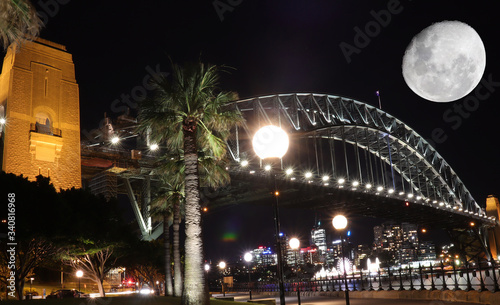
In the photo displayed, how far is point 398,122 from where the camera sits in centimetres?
10888

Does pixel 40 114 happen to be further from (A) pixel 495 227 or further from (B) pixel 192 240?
(A) pixel 495 227

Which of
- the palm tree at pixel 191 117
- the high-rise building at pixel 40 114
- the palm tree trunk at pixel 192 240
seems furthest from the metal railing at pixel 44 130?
the palm tree trunk at pixel 192 240

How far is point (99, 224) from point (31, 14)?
764 inches

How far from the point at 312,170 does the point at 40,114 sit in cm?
5491

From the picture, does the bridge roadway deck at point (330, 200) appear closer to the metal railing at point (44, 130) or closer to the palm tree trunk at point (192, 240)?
the metal railing at point (44, 130)

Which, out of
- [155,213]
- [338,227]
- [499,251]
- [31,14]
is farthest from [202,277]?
[499,251]

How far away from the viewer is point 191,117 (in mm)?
22047

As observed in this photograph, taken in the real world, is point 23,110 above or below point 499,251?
above

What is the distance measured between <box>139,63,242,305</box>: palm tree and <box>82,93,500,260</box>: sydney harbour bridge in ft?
64.4

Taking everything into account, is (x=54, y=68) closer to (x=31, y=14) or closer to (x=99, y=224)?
(x=99, y=224)

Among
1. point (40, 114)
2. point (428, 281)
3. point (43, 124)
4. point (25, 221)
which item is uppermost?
point (40, 114)

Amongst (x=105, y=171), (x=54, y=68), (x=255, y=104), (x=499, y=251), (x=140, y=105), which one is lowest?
(x=499, y=251)

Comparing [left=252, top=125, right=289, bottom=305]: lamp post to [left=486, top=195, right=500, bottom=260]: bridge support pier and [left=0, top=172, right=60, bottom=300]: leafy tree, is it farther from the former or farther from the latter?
[left=486, top=195, right=500, bottom=260]: bridge support pier

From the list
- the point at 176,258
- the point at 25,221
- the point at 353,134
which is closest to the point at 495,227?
the point at 353,134
